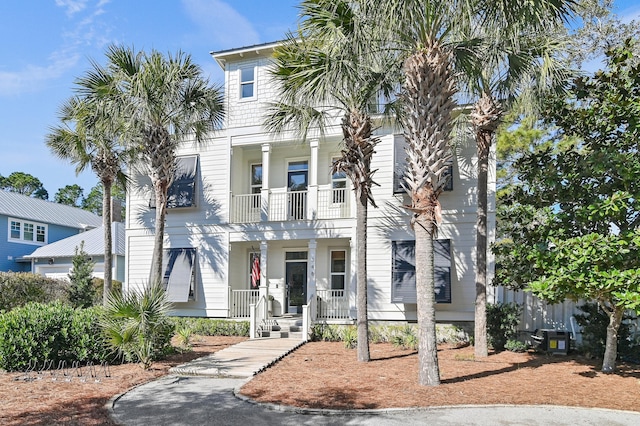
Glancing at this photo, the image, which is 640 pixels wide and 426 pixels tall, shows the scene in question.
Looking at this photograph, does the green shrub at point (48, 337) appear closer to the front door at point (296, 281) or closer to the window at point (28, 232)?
the front door at point (296, 281)

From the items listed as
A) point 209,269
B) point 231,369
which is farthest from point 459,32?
point 209,269

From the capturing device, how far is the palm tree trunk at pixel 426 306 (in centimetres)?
813

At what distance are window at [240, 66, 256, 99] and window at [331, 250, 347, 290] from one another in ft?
21.3

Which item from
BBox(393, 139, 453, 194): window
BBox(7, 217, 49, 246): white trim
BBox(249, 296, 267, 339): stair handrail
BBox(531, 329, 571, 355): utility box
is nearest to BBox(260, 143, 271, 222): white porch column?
BBox(249, 296, 267, 339): stair handrail

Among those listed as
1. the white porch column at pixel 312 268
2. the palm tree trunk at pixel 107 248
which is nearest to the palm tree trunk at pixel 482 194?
the white porch column at pixel 312 268

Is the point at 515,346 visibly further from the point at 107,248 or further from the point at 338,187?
the point at 107,248

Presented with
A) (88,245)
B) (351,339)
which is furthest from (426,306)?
(88,245)

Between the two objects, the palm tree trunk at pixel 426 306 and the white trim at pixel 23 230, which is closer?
the palm tree trunk at pixel 426 306

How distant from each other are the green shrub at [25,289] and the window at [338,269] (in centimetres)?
1149

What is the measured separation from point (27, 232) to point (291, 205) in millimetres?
21380

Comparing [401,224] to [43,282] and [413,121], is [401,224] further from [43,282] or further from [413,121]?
[43,282]

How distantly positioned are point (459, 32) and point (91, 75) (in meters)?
10.6

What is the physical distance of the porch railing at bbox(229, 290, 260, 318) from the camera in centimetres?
1616

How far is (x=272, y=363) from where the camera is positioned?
34.7 ft
